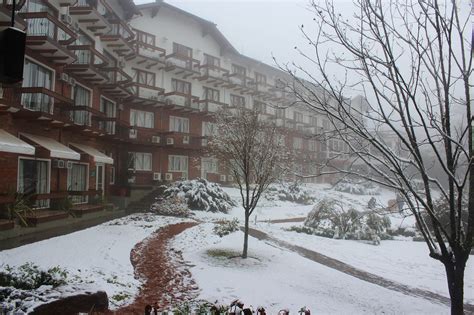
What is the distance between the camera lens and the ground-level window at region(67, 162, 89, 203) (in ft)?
62.9

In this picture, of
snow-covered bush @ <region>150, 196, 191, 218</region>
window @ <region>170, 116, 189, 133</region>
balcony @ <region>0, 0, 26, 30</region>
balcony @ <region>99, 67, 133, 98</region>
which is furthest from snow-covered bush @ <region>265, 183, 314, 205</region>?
balcony @ <region>0, 0, 26, 30</region>

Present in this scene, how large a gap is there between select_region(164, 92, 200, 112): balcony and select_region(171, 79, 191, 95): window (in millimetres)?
858

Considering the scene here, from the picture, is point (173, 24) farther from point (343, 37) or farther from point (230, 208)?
point (343, 37)

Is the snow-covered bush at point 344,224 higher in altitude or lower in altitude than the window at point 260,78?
lower

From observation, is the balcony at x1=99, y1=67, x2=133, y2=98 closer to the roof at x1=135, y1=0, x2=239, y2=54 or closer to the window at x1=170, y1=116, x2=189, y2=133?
the window at x1=170, y1=116, x2=189, y2=133

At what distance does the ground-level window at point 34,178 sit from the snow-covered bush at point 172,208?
→ 658 cm

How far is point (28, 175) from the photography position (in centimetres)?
1543

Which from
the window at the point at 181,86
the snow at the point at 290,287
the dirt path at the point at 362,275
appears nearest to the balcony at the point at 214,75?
the window at the point at 181,86

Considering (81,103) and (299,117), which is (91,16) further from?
A: (299,117)

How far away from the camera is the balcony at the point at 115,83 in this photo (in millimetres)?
21875

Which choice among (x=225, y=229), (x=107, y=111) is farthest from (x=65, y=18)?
(x=225, y=229)

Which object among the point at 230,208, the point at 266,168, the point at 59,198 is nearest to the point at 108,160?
the point at 59,198

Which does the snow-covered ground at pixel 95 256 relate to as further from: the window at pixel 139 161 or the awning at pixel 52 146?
the window at pixel 139 161

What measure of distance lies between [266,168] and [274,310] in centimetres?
529
